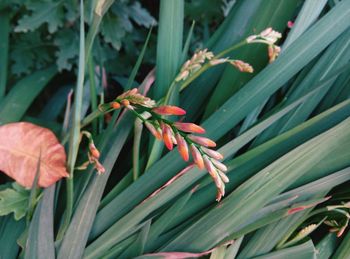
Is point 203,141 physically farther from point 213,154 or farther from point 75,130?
point 75,130

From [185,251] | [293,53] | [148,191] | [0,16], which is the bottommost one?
[185,251]

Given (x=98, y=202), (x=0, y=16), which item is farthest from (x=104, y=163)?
(x=0, y=16)

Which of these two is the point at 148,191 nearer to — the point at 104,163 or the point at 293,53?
Result: the point at 104,163

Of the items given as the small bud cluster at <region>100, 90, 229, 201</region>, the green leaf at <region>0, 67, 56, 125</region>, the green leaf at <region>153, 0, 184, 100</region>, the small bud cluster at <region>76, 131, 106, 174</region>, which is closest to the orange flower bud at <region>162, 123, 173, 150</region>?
the small bud cluster at <region>100, 90, 229, 201</region>

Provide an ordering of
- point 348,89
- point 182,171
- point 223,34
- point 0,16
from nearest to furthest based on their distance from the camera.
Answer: point 182,171 < point 348,89 < point 223,34 < point 0,16

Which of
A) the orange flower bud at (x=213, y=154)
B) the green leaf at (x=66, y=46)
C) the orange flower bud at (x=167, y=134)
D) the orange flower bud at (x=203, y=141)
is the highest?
the green leaf at (x=66, y=46)

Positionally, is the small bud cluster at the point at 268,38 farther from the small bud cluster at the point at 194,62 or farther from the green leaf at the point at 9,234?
the green leaf at the point at 9,234

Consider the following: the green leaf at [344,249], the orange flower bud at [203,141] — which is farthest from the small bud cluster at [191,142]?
the green leaf at [344,249]

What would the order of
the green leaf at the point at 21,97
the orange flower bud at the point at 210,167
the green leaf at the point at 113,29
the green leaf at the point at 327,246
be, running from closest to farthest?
the orange flower bud at the point at 210,167 → the green leaf at the point at 327,246 → the green leaf at the point at 21,97 → the green leaf at the point at 113,29

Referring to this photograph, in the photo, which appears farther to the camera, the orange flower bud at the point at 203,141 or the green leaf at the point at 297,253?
the green leaf at the point at 297,253
